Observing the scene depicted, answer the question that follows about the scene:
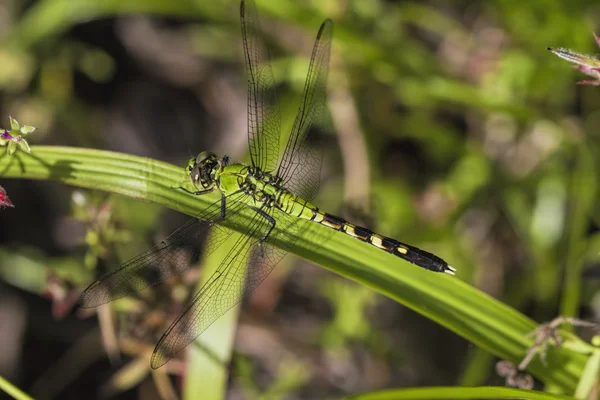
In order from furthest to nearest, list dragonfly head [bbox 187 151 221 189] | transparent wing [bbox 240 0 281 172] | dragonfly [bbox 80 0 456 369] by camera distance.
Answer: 1. transparent wing [bbox 240 0 281 172]
2. dragonfly head [bbox 187 151 221 189]
3. dragonfly [bbox 80 0 456 369]

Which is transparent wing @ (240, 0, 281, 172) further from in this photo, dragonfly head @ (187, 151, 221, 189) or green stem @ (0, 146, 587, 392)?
green stem @ (0, 146, 587, 392)

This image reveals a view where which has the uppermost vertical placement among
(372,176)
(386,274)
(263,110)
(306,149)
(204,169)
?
(372,176)

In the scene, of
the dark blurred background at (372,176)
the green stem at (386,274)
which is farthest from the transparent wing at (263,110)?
the green stem at (386,274)

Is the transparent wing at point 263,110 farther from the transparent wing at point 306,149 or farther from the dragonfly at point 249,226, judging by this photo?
the transparent wing at point 306,149

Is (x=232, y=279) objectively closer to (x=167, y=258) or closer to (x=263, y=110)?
(x=167, y=258)

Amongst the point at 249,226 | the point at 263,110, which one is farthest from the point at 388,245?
the point at 263,110

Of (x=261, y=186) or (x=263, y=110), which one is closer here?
(x=261, y=186)

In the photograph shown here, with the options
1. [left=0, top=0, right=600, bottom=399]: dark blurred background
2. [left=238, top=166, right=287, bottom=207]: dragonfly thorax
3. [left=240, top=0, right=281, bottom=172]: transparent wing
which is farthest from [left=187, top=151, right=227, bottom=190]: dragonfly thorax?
[left=0, top=0, right=600, bottom=399]: dark blurred background
